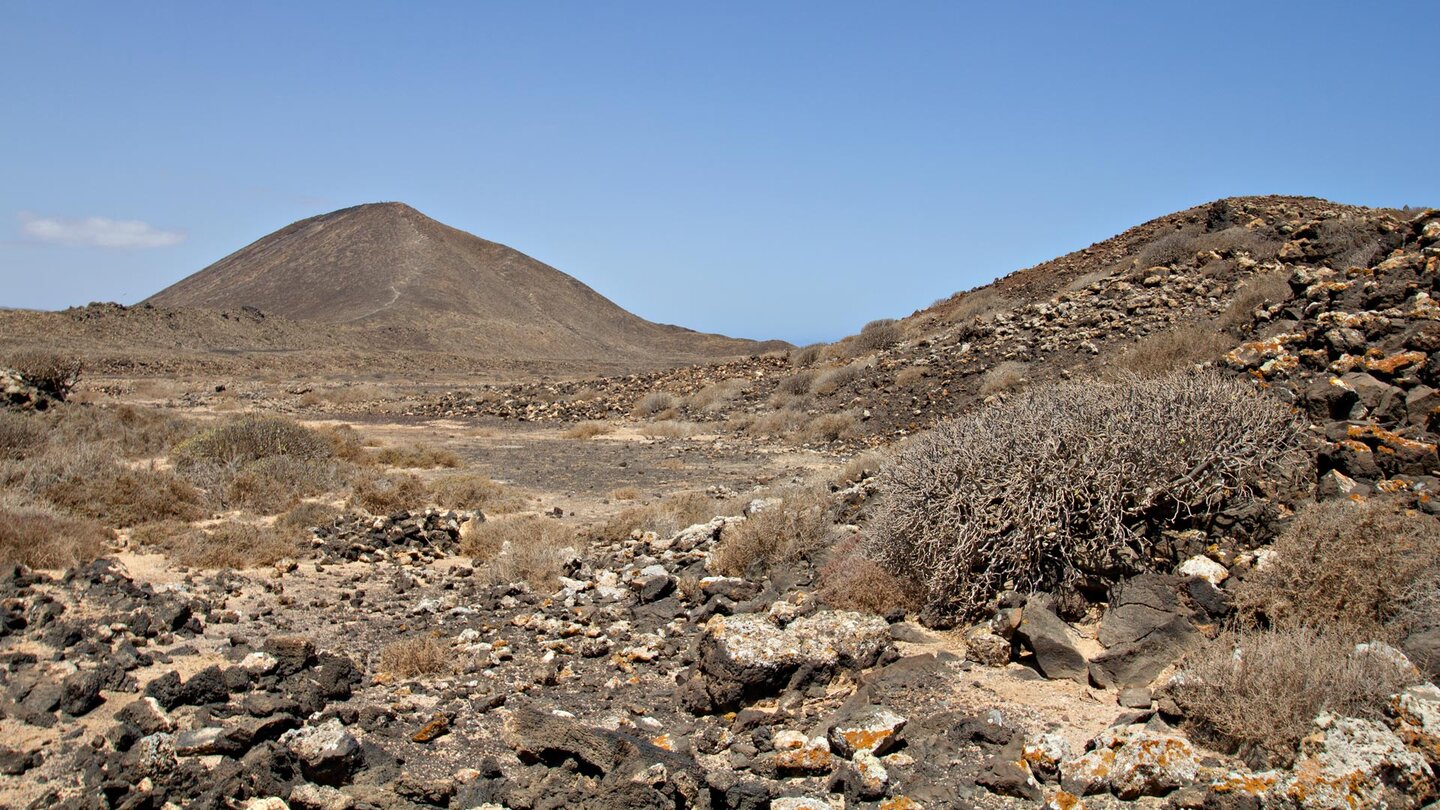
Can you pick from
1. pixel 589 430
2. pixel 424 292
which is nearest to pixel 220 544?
pixel 589 430

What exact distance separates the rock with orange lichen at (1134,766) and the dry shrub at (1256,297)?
8.03 meters

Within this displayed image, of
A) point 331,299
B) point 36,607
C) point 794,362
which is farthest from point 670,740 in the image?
point 331,299

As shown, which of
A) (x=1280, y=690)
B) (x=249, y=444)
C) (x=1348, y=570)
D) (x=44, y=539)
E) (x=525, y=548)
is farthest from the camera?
(x=249, y=444)

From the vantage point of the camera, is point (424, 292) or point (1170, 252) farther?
point (424, 292)

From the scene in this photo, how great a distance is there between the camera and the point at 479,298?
77.6m

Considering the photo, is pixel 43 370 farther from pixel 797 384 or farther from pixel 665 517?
pixel 797 384

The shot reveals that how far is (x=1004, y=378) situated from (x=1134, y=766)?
40.9ft

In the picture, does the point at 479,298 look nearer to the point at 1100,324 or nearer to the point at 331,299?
the point at 331,299

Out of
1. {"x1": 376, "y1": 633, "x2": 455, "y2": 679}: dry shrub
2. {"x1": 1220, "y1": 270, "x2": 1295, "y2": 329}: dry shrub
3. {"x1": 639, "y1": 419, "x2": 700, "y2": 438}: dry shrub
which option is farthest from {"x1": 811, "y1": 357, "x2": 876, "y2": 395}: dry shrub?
{"x1": 376, "y1": 633, "x2": 455, "y2": 679}: dry shrub

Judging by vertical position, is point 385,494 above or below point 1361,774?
above

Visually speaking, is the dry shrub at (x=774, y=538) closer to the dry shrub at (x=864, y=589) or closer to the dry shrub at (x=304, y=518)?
the dry shrub at (x=864, y=589)

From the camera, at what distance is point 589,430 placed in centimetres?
1912

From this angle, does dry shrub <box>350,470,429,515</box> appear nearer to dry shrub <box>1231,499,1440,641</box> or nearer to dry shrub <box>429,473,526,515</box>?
dry shrub <box>429,473,526,515</box>

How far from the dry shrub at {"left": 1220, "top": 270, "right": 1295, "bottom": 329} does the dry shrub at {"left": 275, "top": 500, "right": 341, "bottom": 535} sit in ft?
32.6
